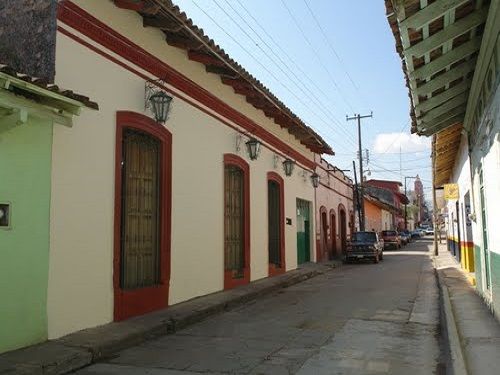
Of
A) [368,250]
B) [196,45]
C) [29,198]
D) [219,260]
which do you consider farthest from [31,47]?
[368,250]

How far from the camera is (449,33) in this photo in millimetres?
6754

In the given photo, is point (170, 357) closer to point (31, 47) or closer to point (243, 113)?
point (31, 47)

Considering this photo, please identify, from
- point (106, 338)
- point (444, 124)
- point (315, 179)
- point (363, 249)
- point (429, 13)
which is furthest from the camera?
point (363, 249)

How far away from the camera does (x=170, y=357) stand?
6.89 m

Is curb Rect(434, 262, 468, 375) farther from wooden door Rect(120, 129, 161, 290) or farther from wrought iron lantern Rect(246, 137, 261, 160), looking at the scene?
wrought iron lantern Rect(246, 137, 261, 160)

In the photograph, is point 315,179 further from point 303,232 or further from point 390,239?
point 390,239

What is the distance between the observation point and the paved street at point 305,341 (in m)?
6.34

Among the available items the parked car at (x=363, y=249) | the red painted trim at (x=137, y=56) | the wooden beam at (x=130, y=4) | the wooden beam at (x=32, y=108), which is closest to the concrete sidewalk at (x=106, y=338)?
the wooden beam at (x=32, y=108)

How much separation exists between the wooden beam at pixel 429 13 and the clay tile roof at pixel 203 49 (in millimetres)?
4266

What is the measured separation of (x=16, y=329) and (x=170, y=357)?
1952 millimetres

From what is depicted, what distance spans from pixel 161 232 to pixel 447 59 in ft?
19.1

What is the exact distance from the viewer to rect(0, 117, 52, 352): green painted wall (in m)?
6.34

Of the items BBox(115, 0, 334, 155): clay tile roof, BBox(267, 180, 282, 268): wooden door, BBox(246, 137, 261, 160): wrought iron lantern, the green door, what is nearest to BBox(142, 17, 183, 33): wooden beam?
BBox(115, 0, 334, 155): clay tile roof

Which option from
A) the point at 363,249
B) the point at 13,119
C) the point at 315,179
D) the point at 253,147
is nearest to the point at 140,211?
the point at 13,119
